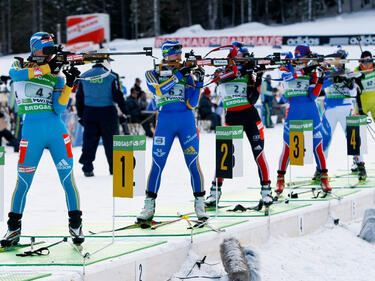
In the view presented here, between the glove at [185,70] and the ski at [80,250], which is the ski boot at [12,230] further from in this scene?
the glove at [185,70]

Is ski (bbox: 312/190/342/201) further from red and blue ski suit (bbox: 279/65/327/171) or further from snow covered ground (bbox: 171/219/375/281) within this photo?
snow covered ground (bbox: 171/219/375/281)

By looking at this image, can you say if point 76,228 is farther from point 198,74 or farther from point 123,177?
point 198,74

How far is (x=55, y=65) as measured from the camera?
5.80m

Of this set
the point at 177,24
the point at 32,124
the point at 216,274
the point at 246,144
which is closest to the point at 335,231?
the point at 216,274

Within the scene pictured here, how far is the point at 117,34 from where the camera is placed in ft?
226

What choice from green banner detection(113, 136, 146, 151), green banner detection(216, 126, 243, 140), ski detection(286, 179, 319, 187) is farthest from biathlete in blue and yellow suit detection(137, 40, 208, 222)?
ski detection(286, 179, 319, 187)

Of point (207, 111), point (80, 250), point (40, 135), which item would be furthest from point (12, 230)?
point (207, 111)

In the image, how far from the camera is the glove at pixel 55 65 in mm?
5766

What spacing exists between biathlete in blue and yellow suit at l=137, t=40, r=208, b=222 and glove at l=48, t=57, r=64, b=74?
1216mm

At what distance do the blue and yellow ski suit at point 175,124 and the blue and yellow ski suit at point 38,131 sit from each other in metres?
1.25

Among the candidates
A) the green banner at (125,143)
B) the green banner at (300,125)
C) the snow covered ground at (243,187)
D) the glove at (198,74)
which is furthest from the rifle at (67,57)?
the green banner at (300,125)

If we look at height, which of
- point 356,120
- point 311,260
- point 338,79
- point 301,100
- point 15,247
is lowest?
point 311,260

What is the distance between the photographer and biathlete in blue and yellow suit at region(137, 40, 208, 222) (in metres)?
6.86

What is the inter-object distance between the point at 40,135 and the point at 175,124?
1594 mm
